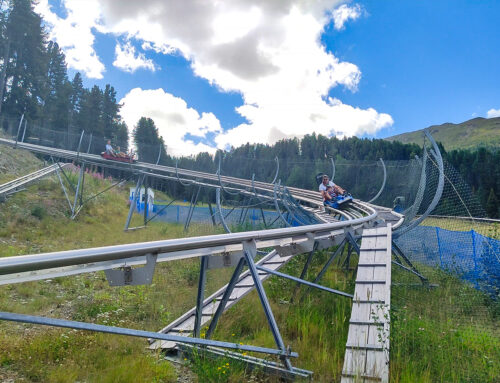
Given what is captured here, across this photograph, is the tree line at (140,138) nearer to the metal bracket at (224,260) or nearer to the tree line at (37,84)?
the tree line at (37,84)

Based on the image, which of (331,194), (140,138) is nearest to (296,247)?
(331,194)

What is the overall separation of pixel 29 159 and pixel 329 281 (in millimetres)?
24189

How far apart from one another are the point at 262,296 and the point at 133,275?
1279 mm

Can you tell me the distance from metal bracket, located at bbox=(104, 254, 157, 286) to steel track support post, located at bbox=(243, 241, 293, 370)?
1.02 m

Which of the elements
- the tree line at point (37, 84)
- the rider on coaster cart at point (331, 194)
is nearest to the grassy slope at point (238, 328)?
the rider on coaster cart at point (331, 194)

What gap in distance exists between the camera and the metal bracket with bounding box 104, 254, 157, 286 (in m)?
2.81

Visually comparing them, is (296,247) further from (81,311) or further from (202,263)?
(81,311)

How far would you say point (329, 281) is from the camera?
24.4 feet

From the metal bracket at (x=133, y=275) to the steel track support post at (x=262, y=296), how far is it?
1.02 m

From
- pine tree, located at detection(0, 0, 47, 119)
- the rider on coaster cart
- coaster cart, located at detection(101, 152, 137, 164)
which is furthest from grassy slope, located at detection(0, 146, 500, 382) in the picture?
pine tree, located at detection(0, 0, 47, 119)

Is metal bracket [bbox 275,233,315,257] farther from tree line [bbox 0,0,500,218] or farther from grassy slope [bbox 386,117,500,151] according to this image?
grassy slope [bbox 386,117,500,151]

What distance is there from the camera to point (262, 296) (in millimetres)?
3521

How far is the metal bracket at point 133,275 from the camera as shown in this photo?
281cm

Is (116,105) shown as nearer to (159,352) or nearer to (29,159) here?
(29,159)
